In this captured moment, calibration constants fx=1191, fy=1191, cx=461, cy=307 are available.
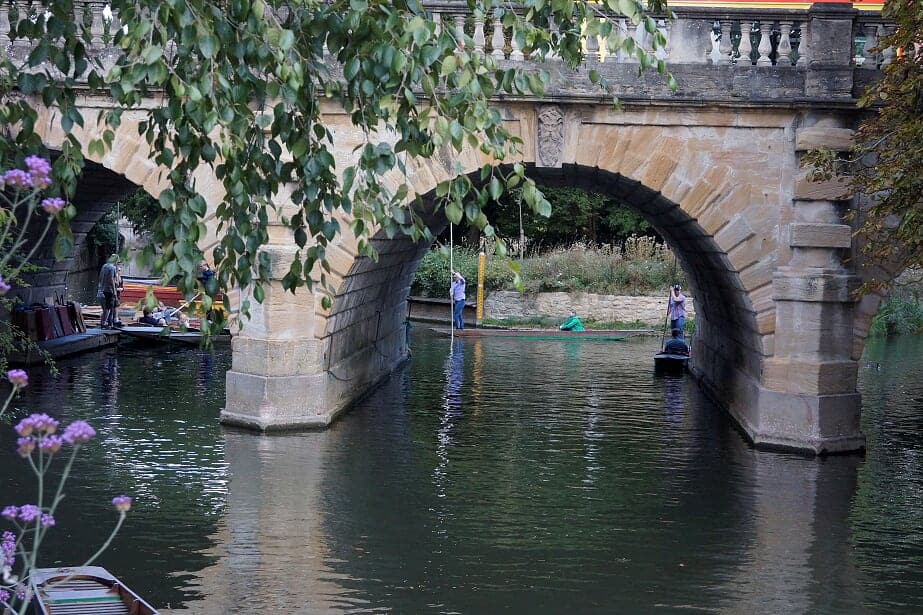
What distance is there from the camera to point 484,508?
10320 millimetres

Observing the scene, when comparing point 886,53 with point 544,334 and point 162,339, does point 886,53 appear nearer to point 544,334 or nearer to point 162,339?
point 544,334

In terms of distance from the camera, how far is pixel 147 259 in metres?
4.90

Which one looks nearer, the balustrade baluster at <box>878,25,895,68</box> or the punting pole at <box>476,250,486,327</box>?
the balustrade baluster at <box>878,25,895,68</box>

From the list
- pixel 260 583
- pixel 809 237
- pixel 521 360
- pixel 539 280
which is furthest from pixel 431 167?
pixel 539 280

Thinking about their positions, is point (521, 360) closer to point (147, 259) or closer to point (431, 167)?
point (431, 167)

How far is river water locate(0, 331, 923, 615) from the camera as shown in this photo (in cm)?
805

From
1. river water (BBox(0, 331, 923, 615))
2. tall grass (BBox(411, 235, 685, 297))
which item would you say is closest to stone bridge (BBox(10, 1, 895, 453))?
river water (BBox(0, 331, 923, 615))

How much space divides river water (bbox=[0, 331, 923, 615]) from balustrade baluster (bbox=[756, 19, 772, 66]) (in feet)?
14.4

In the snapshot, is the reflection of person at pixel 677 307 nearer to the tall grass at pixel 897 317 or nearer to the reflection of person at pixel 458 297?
the reflection of person at pixel 458 297

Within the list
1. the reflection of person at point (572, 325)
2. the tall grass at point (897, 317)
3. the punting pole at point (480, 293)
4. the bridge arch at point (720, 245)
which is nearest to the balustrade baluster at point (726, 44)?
the bridge arch at point (720, 245)

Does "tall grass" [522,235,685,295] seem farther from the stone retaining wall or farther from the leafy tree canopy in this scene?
the leafy tree canopy

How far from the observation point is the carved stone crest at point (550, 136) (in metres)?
13.2

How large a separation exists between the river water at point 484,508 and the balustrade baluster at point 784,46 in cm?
434

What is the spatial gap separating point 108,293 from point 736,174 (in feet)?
46.1
